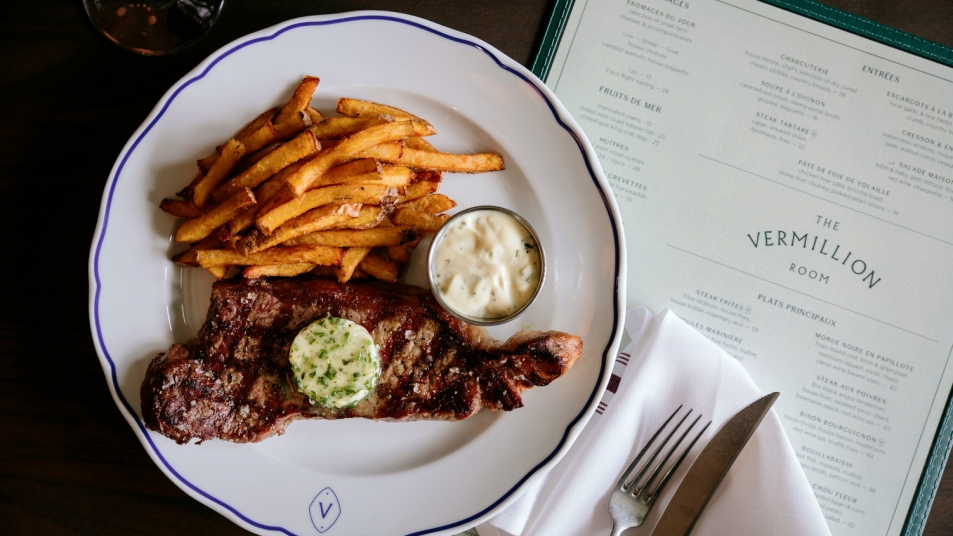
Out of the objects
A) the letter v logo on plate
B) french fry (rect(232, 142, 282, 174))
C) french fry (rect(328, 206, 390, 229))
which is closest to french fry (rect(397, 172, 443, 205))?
french fry (rect(328, 206, 390, 229))

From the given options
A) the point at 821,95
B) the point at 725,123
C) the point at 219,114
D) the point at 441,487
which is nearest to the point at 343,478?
the point at 441,487

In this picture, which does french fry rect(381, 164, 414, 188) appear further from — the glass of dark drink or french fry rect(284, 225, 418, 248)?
the glass of dark drink

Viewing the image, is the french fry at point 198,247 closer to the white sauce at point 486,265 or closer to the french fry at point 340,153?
the french fry at point 340,153

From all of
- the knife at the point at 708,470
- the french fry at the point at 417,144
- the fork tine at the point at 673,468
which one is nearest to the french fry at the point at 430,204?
the french fry at the point at 417,144

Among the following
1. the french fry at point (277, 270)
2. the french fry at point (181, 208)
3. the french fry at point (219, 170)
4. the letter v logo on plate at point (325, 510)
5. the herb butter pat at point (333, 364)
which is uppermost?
the french fry at point (219, 170)

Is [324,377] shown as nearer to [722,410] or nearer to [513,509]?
[513,509]

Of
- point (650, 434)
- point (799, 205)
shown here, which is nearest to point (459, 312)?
point (650, 434)

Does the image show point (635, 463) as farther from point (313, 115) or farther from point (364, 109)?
point (313, 115)
